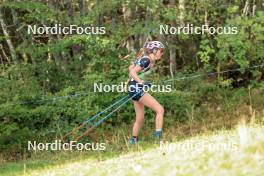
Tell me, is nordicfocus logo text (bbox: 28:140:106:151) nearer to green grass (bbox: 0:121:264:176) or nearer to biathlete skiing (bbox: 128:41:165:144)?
green grass (bbox: 0:121:264:176)

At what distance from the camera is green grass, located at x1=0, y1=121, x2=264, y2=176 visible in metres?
5.95

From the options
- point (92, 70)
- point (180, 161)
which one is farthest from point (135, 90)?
point (92, 70)

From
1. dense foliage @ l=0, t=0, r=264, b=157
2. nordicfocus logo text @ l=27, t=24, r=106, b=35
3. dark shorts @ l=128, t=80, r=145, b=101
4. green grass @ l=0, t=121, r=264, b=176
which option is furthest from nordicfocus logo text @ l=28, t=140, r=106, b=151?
nordicfocus logo text @ l=27, t=24, r=106, b=35

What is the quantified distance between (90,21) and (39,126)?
2.99 meters

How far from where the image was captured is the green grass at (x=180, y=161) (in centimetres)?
595

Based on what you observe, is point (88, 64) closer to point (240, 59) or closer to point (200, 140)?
point (240, 59)

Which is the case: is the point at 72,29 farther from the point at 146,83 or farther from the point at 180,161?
the point at 180,161

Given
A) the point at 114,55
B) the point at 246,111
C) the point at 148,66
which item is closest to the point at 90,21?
the point at 114,55

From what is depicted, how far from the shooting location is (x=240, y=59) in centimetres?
1375

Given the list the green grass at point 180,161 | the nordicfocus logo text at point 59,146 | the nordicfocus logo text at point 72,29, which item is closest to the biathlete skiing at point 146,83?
the green grass at point 180,161

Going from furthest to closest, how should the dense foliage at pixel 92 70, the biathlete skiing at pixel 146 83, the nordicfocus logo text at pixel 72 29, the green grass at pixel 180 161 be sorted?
the nordicfocus logo text at pixel 72 29
the dense foliage at pixel 92 70
the biathlete skiing at pixel 146 83
the green grass at pixel 180 161

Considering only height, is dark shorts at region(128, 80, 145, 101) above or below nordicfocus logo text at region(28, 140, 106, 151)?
above

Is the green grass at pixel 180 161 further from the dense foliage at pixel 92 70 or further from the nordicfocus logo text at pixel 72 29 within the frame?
the nordicfocus logo text at pixel 72 29

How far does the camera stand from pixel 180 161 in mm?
6660
